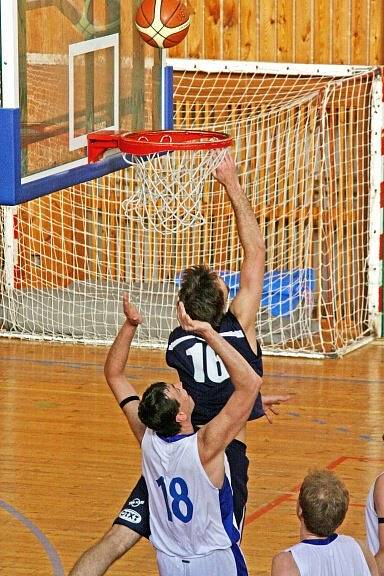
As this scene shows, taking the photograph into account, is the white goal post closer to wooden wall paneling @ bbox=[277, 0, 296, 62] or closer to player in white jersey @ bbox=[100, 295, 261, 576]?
wooden wall paneling @ bbox=[277, 0, 296, 62]

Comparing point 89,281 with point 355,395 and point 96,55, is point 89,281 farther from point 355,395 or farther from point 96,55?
point 96,55

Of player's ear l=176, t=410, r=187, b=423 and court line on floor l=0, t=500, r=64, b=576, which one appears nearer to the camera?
player's ear l=176, t=410, r=187, b=423

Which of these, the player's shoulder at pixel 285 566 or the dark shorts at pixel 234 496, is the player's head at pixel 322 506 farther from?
the dark shorts at pixel 234 496

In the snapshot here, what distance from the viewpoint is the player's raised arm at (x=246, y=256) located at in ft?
18.4

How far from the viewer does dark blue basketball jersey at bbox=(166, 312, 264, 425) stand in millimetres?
5453

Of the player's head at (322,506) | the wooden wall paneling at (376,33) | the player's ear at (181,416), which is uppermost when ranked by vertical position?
the wooden wall paneling at (376,33)

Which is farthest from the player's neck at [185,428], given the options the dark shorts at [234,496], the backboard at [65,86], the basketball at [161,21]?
the basketball at [161,21]

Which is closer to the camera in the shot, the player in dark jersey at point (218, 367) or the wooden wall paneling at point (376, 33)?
the player in dark jersey at point (218, 367)

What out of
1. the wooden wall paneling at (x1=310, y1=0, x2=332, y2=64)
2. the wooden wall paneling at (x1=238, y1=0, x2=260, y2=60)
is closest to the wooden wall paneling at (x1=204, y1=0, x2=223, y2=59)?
the wooden wall paneling at (x1=238, y1=0, x2=260, y2=60)

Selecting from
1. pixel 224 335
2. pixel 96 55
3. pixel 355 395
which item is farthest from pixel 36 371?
pixel 224 335

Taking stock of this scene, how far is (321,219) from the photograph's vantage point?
11.9 metres

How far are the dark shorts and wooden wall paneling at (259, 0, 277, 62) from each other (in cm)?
797

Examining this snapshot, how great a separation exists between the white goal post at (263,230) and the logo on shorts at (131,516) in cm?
656

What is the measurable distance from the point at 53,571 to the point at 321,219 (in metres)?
5.80
